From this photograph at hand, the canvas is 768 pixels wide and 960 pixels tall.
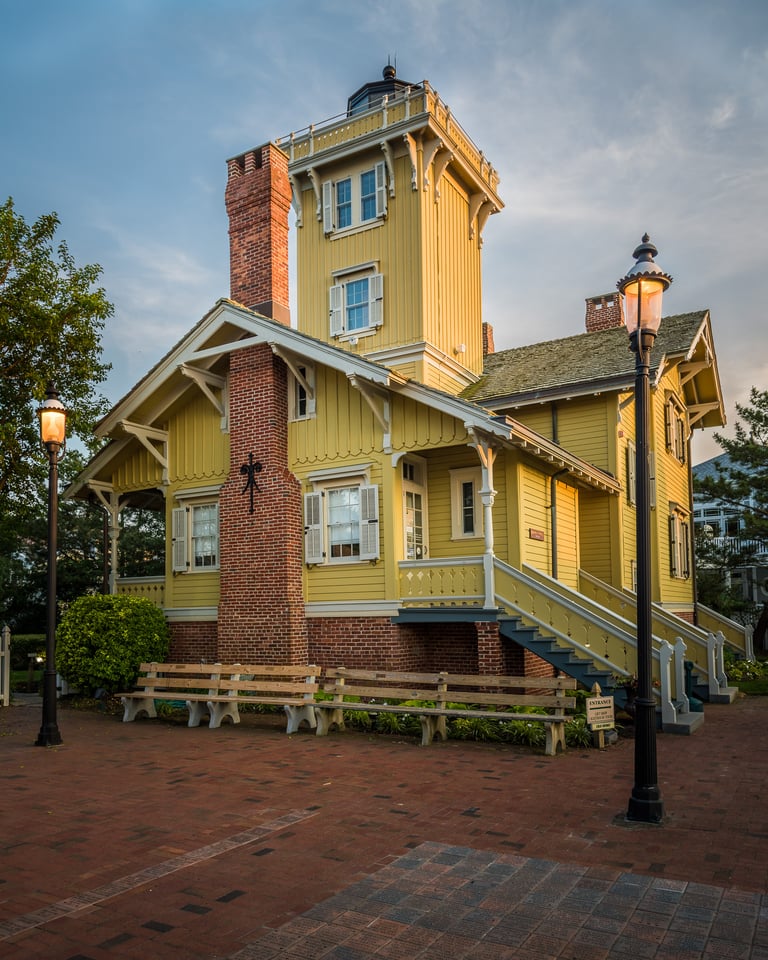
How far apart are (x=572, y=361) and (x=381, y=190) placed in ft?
20.9

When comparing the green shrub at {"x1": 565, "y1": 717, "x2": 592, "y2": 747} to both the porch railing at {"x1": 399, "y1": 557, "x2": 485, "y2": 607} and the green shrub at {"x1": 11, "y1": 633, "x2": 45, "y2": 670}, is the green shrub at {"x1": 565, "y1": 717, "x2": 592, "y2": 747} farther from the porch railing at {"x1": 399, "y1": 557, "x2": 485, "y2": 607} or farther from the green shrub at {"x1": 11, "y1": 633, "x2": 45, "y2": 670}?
the green shrub at {"x1": 11, "y1": 633, "x2": 45, "y2": 670}

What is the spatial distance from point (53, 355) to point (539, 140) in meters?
11.1

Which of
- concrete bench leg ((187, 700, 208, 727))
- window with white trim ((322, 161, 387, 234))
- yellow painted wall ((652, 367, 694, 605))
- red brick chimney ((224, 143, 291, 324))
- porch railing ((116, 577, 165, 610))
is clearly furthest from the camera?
yellow painted wall ((652, 367, 694, 605))

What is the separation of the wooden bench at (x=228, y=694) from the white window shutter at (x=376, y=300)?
8.75m

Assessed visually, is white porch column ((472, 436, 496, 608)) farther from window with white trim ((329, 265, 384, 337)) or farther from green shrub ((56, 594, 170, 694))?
green shrub ((56, 594, 170, 694))

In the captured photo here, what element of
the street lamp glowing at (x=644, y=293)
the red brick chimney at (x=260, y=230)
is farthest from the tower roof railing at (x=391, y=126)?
the street lamp glowing at (x=644, y=293)

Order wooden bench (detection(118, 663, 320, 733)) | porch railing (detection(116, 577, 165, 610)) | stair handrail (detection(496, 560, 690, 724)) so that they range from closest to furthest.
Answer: stair handrail (detection(496, 560, 690, 724)) → wooden bench (detection(118, 663, 320, 733)) → porch railing (detection(116, 577, 165, 610))

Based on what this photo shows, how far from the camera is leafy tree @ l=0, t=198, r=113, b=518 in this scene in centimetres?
1639

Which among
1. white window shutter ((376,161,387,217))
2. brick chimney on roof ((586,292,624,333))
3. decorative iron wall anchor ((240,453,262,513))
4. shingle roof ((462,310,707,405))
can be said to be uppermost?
white window shutter ((376,161,387,217))

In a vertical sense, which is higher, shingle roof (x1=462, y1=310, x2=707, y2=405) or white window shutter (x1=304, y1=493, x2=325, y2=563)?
shingle roof (x1=462, y1=310, x2=707, y2=405)

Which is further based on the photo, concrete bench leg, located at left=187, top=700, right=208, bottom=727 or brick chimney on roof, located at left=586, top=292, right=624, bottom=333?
brick chimney on roof, located at left=586, top=292, right=624, bottom=333

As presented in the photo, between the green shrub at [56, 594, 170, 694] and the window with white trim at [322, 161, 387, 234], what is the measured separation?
35.3 ft

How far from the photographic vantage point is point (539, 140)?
48.5 ft

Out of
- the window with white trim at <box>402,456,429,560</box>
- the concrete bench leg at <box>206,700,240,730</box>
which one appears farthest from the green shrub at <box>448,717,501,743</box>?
the window with white trim at <box>402,456,429,560</box>
